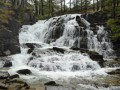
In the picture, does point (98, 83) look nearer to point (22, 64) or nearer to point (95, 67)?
point (95, 67)

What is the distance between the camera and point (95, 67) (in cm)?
2269

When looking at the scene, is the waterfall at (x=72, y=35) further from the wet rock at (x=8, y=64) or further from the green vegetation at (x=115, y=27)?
the wet rock at (x=8, y=64)

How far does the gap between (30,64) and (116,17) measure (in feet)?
60.0

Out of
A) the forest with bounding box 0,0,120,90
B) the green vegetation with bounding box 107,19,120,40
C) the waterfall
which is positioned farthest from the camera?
the waterfall

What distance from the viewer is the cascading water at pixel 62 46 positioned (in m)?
21.5

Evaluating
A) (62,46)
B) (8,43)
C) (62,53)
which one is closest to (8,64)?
(8,43)

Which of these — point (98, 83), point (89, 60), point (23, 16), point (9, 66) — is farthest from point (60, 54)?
point (23, 16)

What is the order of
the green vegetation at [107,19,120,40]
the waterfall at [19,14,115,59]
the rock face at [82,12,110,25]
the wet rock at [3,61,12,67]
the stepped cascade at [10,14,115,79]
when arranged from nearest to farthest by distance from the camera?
the stepped cascade at [10,14,115,79], the wet rock at [3,61,12,67], the green vegetation at [107,19,120,40], the waterfall at [19,14,115,59], the rock face at [82,12,110,25]

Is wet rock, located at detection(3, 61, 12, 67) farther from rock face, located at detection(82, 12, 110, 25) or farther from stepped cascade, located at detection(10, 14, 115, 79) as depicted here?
rock face, located at detection(82, 12, 110, 25)

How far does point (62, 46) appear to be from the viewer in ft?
104

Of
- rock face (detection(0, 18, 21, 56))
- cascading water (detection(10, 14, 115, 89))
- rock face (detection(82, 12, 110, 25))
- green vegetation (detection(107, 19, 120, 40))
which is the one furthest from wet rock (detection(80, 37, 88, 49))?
rock face (detection(0, 18, 21, 56))

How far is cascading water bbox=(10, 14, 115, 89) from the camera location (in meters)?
21.5

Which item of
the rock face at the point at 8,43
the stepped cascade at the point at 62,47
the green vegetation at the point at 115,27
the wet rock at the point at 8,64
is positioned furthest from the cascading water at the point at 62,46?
the green vegetation at the point at 115,27

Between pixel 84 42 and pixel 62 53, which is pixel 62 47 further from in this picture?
pixel 62 53
